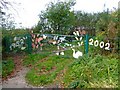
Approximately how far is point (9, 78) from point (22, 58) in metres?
2.99

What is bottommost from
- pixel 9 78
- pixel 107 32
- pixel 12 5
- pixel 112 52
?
Answer: pixel 9 78

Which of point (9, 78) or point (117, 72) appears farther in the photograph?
point (9, 78)

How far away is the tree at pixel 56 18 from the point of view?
56.7 ft

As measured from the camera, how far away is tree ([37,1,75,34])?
1730cm

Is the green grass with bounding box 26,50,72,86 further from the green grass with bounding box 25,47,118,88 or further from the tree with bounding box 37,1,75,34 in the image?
the tree with bounding box 37,1,75,34

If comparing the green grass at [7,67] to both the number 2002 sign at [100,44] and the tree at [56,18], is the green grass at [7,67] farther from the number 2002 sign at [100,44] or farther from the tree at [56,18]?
the tree at [56,18]

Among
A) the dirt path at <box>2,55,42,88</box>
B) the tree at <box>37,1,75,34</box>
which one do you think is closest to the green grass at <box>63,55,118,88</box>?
the dirt path at <box>2,55,42,88</box>

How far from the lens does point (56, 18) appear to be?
682 inches

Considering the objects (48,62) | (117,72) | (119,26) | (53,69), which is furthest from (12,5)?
(117,72)

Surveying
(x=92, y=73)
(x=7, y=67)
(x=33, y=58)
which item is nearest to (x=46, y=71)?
(x=7, y=67)

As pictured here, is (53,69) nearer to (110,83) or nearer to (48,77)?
(48,77)

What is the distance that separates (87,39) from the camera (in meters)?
9.92

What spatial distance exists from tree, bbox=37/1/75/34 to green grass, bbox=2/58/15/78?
21.5 feet

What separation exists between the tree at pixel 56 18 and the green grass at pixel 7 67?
21.5 feet
